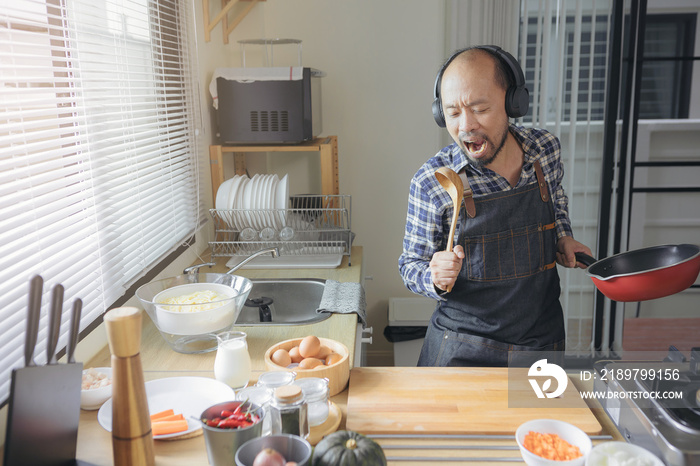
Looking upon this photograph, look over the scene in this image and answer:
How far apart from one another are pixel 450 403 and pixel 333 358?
0.27 m

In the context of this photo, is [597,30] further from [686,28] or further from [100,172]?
[100,172]

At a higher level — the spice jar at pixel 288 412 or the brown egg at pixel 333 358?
the spice jar at pixel 288 412

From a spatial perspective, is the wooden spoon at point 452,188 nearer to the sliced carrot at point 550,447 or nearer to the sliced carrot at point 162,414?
the sliced carrot at point 550,447

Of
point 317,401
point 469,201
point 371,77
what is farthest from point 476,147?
point 371,77

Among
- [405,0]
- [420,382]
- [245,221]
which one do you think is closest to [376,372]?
[420,382]

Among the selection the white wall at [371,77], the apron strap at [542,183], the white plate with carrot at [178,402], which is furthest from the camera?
the white wall at [371,77]

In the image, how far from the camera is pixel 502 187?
5.51 ft

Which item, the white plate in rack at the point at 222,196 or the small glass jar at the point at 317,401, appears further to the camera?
the white plate in rack at the point at 222,196

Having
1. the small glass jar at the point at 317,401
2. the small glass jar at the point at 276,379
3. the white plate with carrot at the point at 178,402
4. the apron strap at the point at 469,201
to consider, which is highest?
the apron strap at the point at 469,201

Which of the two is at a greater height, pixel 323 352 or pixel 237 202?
pixel 237 202

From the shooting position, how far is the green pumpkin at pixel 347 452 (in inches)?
35.8

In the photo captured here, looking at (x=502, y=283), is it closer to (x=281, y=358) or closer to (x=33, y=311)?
(x=281, y=358)

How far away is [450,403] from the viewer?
123 cm

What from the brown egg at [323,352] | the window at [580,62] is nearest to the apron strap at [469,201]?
the brown egg at [323,352]
